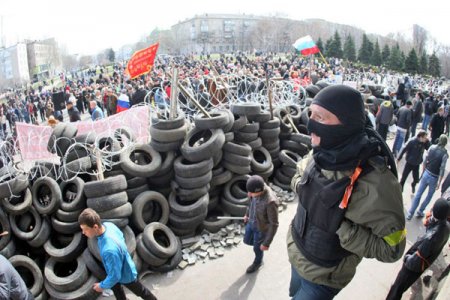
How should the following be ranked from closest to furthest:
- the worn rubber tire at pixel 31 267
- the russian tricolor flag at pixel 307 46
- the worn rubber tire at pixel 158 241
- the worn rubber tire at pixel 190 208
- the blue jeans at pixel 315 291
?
the blue jeans at pixel 315 291, the worn rubber tire at pixel 31 267, the worn rubber tire at pixel 158 241, the worn rubber tire at pixel 190 208, the russian tricolor flag at pixel 307 46

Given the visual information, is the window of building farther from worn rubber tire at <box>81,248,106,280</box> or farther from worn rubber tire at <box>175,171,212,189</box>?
worn rubber tire at <box>81,248,106,280</box>

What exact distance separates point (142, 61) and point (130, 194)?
496cm

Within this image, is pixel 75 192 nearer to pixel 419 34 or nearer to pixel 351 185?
pixel 351 185

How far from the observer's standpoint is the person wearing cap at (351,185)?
205 cm

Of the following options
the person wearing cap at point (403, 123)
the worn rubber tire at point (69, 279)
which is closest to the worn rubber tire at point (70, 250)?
the worn rubber tire at point (69, 279)

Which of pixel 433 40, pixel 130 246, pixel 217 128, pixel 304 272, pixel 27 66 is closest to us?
pixel 304 272

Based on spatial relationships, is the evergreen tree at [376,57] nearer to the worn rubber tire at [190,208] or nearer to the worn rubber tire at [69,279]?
the worn rubber tire at [190,208]

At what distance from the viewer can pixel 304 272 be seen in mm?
2512

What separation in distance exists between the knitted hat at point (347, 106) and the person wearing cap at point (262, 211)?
7.65ft

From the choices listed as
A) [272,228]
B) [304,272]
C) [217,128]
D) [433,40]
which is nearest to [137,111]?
[217,128]

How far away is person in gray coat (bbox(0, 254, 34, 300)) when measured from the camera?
3.28 metres

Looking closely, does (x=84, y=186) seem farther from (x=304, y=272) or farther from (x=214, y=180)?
(x=304, y=272)

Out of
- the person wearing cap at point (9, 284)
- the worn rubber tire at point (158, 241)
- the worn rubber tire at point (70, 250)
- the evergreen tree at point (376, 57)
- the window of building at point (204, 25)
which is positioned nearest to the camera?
the person wearing cap at point (9, 284)

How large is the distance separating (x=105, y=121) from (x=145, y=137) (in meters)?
1.08
